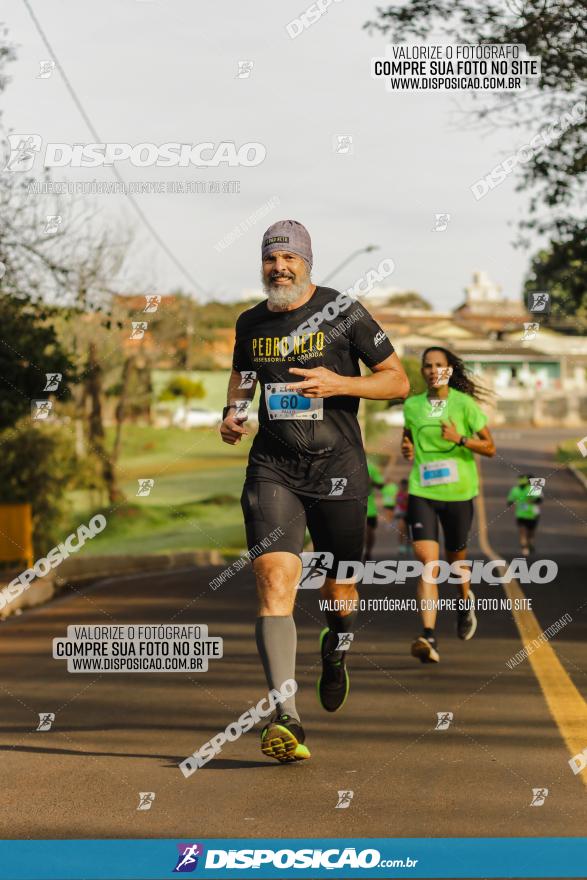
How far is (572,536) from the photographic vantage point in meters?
35.9

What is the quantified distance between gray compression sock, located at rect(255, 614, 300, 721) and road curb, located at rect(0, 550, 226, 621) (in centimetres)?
1039

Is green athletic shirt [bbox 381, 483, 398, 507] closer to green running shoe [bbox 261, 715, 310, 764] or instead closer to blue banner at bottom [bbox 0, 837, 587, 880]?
green running shoe [bbox 261, 715, 310, 764]

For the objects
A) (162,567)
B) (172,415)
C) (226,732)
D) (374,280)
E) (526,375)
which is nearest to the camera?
(226,732)

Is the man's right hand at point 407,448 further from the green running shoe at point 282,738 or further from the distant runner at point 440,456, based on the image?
the green running shoe at point 282,738

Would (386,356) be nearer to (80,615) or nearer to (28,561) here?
(80,615)

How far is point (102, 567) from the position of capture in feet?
71.6

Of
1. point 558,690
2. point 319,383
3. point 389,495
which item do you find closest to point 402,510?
point 389,495

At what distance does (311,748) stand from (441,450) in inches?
145

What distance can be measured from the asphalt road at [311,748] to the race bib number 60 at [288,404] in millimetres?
1384

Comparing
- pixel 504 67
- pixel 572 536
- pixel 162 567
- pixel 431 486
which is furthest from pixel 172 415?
pixel 431 486

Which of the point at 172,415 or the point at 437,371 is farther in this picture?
the point at 172,415

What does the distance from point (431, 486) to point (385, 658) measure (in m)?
1.13

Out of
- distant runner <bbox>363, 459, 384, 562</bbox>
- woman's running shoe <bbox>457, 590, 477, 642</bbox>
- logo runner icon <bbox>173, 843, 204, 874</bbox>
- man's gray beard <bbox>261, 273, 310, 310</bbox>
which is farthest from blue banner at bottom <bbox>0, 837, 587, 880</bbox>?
distant runner <bbox>363, 459, 384, 562</bbox>

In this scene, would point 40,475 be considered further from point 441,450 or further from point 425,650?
point 425,650
